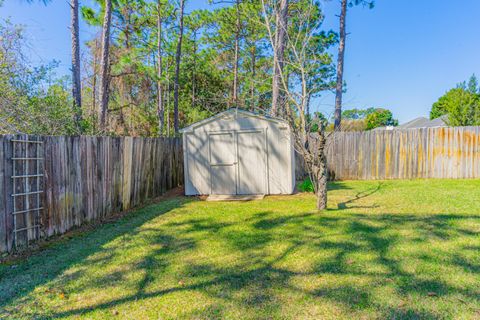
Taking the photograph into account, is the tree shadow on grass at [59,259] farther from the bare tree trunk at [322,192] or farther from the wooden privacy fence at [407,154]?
the wooden privacy fence at [407,154]

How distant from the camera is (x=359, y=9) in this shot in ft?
37.4

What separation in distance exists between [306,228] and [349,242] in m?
0.79

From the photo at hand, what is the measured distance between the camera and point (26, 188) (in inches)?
150

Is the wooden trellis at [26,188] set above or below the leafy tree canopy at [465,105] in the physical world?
below

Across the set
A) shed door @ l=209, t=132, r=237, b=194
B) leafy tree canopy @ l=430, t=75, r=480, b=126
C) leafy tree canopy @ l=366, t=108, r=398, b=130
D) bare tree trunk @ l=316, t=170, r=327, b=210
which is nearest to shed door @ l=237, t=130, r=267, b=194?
shed door @ l=209, t=132, r=237, b=194

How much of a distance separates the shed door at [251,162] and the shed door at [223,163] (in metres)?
0.19

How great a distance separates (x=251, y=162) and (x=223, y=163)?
76cm

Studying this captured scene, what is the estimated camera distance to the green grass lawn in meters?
2.33

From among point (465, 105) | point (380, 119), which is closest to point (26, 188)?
point (465, 105)

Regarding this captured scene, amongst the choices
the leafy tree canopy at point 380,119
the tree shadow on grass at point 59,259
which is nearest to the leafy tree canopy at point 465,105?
the tree shadow on grass at point 59,259

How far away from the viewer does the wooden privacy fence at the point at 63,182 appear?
3.61 m

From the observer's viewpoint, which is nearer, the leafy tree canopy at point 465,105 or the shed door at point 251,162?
the shed door at point 251,162

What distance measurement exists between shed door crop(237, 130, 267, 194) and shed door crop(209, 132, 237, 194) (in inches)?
7.5

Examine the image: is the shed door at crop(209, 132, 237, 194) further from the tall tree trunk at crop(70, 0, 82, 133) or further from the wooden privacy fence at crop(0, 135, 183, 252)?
the tall tree trunk at crop(70, 0, 82, 133)
